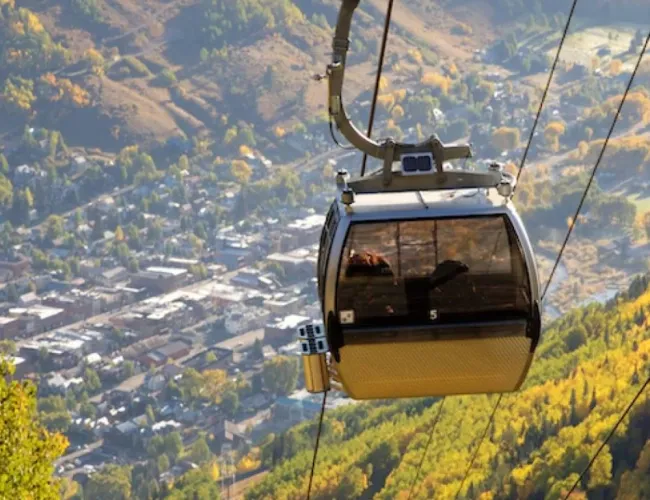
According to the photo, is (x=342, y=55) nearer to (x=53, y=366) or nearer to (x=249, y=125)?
(x=53, y=366)

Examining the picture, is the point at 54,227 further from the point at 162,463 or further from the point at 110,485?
the point at 110,485

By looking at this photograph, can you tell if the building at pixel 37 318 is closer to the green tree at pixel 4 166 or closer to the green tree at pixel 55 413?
the green tree at pixel 55 413

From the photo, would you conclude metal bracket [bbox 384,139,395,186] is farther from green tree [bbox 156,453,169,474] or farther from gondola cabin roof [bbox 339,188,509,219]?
green tree [bbox 156,453,169,474]

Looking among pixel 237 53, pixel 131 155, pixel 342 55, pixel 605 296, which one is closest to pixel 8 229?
pixel 131 155

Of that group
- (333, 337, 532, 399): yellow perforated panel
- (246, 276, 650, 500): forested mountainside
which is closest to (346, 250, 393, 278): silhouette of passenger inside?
(333, 337, 532, 399): yellow perforated panel

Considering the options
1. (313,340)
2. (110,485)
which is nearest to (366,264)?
(313,340)

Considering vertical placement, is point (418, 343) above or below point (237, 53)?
above
